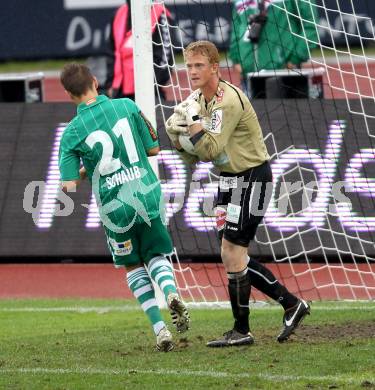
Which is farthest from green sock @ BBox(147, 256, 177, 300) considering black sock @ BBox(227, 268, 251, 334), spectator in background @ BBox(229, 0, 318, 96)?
spectator in background @ BBox(229, 0, 318, 96)

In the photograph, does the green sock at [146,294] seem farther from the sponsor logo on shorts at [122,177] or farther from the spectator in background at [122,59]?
the spectator in background at [122,59]

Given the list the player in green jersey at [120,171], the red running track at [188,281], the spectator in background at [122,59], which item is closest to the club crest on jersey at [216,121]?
the player in green jersey at [120,171]

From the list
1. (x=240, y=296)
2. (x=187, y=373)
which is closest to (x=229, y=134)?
(x=240, y=296)

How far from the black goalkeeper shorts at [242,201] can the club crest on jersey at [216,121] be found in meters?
0.42

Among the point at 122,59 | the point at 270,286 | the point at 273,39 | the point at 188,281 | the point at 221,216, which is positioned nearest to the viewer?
the point at 221,216

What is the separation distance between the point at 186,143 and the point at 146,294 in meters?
1.09

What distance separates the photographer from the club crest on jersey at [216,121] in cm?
812

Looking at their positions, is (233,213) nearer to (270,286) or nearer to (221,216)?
(221,216)

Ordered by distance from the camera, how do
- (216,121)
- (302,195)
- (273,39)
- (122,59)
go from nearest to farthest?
(216,121) < (302,195) < (273,39) < (122,59)

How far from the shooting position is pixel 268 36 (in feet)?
47.1

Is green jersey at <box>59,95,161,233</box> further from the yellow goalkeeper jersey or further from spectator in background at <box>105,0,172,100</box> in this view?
spectator in background at <box>105,0,172,100</box>

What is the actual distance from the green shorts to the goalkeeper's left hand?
747 millimetres

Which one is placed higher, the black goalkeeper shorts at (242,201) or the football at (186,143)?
the football at (186,143)

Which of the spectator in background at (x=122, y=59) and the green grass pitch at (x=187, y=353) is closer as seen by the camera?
the green grass pitch at (x=187, y=353)
